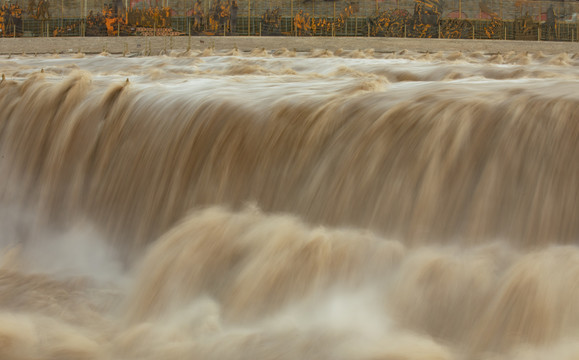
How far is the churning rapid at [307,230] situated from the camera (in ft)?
7.44

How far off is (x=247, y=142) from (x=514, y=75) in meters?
2.70

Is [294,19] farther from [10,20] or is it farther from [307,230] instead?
[307,230]

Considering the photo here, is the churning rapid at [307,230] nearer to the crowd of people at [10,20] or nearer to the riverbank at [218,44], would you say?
the riverbank at [218,44]

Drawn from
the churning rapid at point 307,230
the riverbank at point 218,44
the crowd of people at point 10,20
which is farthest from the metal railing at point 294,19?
the churning rapid at point 307,230

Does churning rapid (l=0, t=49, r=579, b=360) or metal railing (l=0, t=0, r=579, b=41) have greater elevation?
metal railing (l=0, t=0, r=579, b=41)

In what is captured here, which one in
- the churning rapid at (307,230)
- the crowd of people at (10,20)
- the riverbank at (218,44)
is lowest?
the churning rapid at (307,230)

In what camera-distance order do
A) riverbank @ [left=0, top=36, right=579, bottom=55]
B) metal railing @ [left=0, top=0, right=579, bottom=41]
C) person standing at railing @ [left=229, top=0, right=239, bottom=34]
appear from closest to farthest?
riverbank @ [left=0, top=36, right=579, bottom=55]
metal railing @ [left=0, top=0, right=579, bottom=41]
person standing at railing @ [left=229, top=0, right=239, bottom=34]

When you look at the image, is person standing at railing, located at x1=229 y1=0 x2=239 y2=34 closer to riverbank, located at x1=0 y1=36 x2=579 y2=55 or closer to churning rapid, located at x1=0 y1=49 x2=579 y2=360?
riverbank, located at x1=0 y1=36 x2=579 y2=55

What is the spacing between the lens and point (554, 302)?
2.10m

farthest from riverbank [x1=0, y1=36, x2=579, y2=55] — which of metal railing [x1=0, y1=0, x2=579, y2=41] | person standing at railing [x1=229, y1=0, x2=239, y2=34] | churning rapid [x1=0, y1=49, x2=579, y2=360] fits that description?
churning rapid [x1=0, y1=49, x2=579, y2=360]

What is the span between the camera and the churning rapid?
2.27m

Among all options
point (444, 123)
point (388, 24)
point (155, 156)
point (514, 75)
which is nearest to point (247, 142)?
point (155, 156)

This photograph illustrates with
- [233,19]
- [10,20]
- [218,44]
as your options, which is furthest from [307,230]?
[10,20]

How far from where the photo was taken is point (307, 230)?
2.74m
